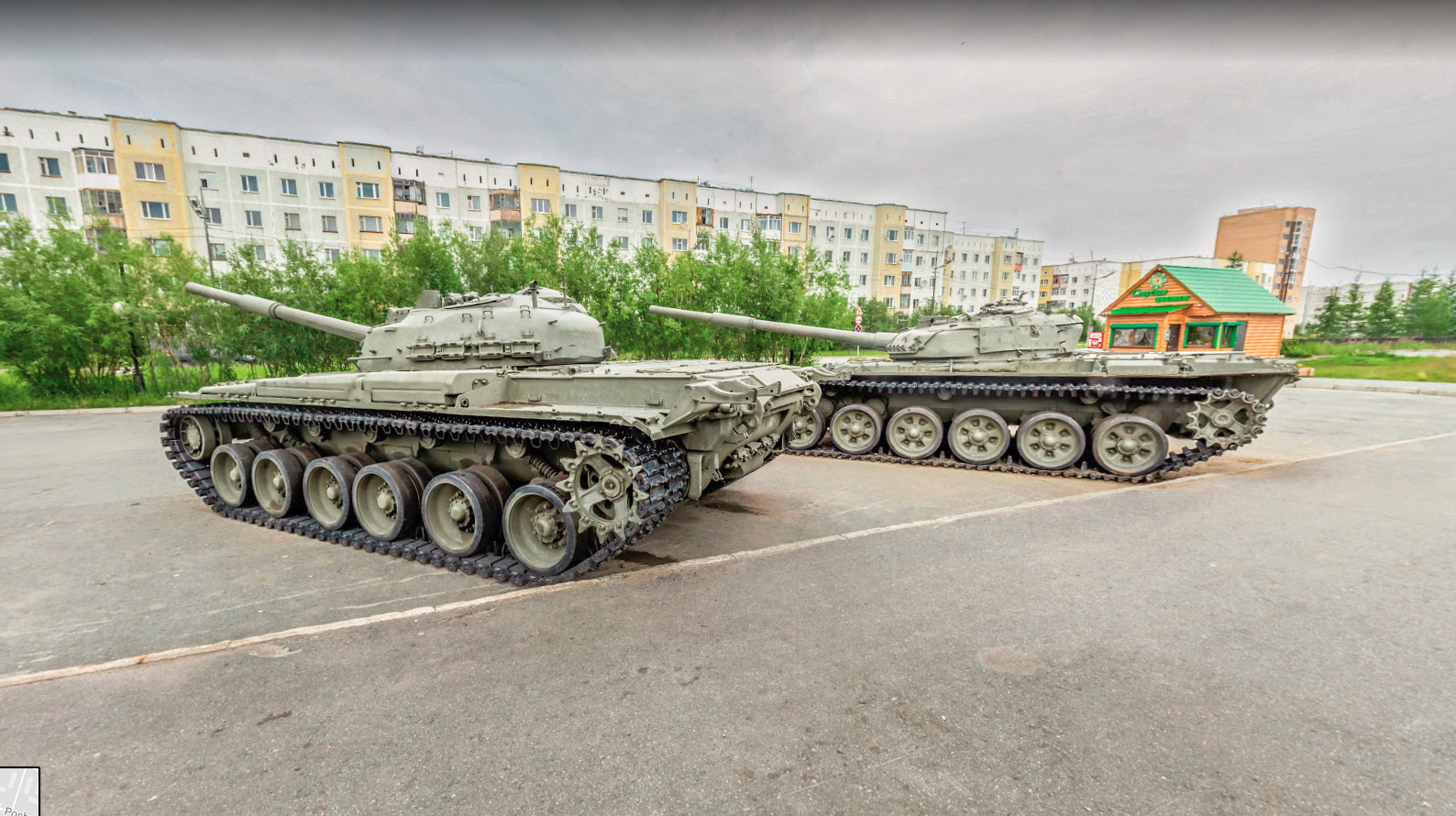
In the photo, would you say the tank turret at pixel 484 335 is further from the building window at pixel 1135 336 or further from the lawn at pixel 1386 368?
the lawn at pixel 1386 368

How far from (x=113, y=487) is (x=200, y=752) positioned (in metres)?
7.94

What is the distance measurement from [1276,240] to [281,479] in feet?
275

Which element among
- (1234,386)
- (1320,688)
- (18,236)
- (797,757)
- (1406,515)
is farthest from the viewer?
(18,236)

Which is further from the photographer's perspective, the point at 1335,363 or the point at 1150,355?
the point at 1335,363

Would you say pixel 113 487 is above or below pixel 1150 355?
below

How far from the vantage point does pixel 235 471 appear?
23.4 ft

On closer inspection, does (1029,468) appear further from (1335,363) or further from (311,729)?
(1335,363)

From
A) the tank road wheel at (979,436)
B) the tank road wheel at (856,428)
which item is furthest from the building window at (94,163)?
the tank road wheel at (979,436)

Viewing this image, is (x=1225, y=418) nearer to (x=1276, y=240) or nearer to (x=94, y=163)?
(x=94, y=163)

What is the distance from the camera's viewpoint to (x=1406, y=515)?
688 centimetres

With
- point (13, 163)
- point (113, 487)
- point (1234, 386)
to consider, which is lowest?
point (113, 487)

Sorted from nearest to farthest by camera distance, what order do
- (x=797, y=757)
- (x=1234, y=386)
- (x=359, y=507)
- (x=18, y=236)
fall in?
(x=797, y=757), (x=359, y=507), (x=1234, y=386), (x=18, y=236)

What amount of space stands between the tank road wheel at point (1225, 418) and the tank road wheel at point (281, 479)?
11.5 m

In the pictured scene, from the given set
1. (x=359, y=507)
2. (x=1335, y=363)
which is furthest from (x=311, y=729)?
(x=1335, y=363)
